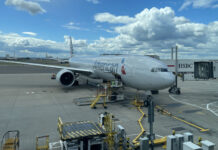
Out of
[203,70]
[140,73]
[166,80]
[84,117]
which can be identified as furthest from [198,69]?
[84,117]

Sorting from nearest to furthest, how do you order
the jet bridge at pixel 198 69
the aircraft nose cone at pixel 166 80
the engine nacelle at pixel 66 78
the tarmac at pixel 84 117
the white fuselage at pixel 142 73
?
1. the tarmac at pixel 84 117
2. the aircraft nose cone at pixel 166 80
3. the white fuselage at pixel 142 73
4. the jet bridge at pixel 198 69
5. the engine nacelle at pixel 66 78

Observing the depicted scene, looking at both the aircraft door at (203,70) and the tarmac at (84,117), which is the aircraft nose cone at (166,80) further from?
the aircraft door at (203,70)

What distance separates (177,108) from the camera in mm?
14008

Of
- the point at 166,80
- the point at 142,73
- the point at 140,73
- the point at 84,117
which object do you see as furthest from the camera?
the point at 140,73

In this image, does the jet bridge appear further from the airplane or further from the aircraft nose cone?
the aircraft nose cone

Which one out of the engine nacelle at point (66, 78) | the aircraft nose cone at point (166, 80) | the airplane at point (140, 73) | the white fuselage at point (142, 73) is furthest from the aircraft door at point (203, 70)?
the engine nacelle at point (66, 78)

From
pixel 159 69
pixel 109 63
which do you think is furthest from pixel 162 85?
pixel 109 63

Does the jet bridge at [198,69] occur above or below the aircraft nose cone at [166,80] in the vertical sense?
above

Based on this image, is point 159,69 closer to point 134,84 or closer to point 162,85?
point 162,85

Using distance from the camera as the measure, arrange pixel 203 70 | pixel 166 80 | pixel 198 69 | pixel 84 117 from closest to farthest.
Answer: pixel 84 117, pixel 166 80, pixel 203 70, pixel 198 69

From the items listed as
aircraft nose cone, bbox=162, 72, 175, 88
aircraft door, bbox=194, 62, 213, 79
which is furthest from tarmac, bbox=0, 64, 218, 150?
aircraft door, bbox=194, 62, 213, 79

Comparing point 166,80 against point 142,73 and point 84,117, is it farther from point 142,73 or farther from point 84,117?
point 84,117

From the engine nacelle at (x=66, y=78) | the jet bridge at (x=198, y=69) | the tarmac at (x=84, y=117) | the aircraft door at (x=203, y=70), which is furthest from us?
the engine nacelle at (x=66, y=78)

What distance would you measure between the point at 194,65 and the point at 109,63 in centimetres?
1110
